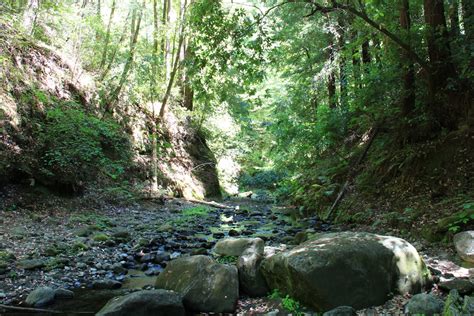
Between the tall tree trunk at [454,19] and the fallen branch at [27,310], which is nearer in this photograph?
the fallen branch at [27,310]

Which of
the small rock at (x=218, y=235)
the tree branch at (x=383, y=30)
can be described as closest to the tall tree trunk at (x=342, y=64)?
the tree branch at (x=383, y=30)

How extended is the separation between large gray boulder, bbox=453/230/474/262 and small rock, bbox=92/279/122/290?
4993 mm

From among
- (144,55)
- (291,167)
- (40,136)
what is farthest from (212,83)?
(291,167)

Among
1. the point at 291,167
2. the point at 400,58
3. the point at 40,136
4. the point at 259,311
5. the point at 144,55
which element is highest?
the point at 144,55

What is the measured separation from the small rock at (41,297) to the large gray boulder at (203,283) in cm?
137

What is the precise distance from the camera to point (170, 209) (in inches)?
518

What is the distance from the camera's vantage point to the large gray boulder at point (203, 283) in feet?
15.3

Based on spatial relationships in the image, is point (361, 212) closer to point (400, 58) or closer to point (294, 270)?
point (400, 58)

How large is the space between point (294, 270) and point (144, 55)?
465 inches

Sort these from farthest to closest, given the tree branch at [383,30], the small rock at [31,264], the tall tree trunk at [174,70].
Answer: the tall tree trunk at [174,70]
the tree branch at [383,30]
the small rock at [31,264]

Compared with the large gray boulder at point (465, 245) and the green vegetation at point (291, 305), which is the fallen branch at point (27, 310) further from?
the large gray boulder at point (465, 245)

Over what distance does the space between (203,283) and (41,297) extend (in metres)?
2.06

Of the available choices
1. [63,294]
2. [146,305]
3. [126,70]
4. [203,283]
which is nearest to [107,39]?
[126,70]

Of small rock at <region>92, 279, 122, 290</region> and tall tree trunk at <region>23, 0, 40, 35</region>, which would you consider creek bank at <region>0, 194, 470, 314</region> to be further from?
tall tree trunk at <region>23, 0, 40, 35</region>
